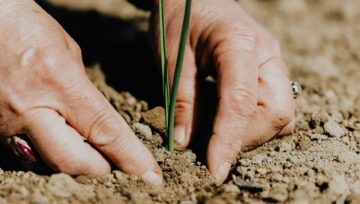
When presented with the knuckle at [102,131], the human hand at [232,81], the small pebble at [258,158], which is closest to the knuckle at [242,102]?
→ the human hand at [232,81]

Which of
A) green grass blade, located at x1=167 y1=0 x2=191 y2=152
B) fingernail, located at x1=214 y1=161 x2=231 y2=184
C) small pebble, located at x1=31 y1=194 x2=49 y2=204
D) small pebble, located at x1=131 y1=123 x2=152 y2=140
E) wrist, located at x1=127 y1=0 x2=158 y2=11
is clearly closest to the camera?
small pebble, located at x1=31 y1=194 x2=49 y2=204

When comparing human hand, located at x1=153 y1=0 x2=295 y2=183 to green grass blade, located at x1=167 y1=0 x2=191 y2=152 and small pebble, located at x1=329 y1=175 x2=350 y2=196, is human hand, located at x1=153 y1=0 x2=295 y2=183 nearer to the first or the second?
green grass blade, located at x1=167 y1=0 x2=191 y2=152

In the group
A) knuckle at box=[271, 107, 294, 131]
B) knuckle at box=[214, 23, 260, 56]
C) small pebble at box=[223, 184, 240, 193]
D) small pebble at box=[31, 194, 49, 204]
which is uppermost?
knuckle at box=[214, 23, 260, 56]

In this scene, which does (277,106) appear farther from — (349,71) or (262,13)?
(262,13)

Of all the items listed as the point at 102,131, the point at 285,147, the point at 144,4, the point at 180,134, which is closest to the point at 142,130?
the point at 180,134

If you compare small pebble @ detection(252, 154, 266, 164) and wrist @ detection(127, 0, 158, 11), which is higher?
wrist @ detection(127, 0, 158, 11)

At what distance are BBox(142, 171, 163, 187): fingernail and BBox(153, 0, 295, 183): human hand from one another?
16 cm

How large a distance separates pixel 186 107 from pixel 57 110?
0.44 meters

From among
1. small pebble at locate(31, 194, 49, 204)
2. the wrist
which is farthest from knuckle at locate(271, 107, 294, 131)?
the wrist

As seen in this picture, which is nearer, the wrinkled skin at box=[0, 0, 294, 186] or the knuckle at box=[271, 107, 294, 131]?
the wrinkled skin at box=[0, 0, 294, 186]

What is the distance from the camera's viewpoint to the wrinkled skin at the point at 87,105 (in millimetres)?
1249

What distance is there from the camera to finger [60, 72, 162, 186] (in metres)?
1.27

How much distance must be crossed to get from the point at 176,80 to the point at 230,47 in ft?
0.90

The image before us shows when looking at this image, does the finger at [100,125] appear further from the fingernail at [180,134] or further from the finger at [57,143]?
the fingernail at [180,134]
